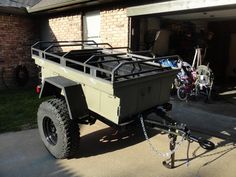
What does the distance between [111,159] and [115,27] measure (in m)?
4.08

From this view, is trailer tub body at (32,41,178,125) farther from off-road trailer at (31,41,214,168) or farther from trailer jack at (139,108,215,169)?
trailer jack at (139,108,215,169)

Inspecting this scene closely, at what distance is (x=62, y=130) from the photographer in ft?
13.0

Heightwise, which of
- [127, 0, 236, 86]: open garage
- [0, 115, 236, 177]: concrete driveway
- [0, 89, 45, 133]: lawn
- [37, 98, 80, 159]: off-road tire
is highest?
[127, 0, 236, 86]: open garage

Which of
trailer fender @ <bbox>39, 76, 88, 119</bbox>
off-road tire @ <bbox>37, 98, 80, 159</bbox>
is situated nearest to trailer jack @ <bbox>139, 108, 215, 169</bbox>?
trailer fender @ <bbox>39, 76, 88, 119</bbox>

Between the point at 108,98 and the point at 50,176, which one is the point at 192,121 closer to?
the point at 108,98

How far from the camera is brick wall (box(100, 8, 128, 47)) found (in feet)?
23.1

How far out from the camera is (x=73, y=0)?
7.65 metres

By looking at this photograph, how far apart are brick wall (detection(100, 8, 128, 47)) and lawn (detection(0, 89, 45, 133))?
264cm

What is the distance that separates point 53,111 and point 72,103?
0.35 metres

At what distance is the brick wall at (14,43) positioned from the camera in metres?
9.95

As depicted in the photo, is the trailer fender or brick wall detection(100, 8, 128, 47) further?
brick wall detection(100, 8, 128, 47)

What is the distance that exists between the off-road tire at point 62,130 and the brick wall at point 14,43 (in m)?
6.58

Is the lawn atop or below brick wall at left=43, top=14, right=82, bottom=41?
below

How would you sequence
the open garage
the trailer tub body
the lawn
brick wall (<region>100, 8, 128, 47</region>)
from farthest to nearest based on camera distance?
brick wall (<region>100, 8, 128, 47</region>)
the open garage
the lawn
the trailer tub body
